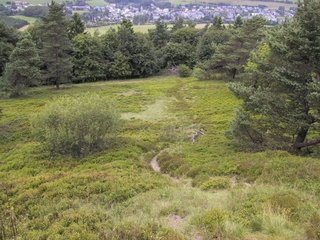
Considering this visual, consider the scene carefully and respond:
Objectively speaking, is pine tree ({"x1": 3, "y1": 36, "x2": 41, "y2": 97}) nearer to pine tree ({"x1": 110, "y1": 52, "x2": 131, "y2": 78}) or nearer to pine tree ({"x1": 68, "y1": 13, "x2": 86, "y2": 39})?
pine tree ({"x1": 110, "y1": 52, "x2": 131, "y2": 78})

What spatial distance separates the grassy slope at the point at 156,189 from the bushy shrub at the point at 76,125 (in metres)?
1.25

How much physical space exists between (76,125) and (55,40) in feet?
115

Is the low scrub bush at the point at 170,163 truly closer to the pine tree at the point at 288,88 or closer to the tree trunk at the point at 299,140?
the pine tree at the point at 288,88

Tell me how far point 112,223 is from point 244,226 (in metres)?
3.51

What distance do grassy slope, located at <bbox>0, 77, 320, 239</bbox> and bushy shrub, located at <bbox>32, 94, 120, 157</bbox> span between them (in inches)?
49.3

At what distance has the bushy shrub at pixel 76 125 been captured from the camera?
2667 cm

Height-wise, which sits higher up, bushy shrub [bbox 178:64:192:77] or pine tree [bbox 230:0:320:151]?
pine tree [bbox 230:0:320:151]

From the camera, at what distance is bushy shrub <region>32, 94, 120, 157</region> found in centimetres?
2667

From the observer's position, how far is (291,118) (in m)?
21.4

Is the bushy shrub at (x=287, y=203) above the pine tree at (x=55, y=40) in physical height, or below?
above

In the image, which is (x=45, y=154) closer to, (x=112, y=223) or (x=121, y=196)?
(x=121, y=196)

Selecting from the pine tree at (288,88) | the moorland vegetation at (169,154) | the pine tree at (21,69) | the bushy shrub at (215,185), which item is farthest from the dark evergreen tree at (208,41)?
the bushy shrub at (215,185)

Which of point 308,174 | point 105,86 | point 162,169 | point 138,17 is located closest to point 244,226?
point 308,174

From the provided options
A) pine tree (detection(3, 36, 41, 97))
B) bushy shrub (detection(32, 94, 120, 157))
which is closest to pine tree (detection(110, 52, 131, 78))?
pine tree (detection(3, 36, 41, 97))
